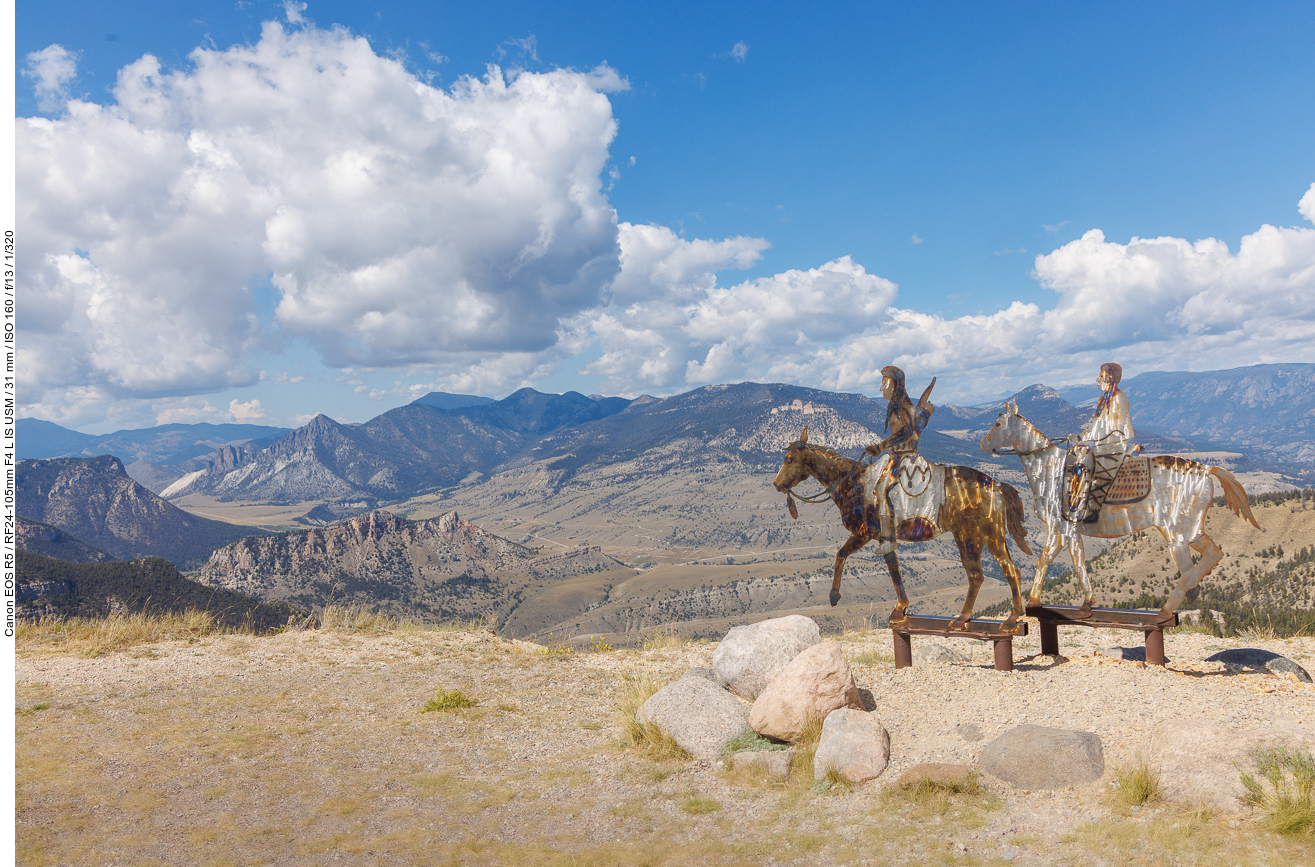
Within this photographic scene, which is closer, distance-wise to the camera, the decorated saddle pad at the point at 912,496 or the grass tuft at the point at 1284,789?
the grass tuft at the point at 1284,789

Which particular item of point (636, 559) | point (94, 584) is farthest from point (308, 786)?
point (636, 559)

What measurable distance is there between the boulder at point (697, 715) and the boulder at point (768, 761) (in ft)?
1.69

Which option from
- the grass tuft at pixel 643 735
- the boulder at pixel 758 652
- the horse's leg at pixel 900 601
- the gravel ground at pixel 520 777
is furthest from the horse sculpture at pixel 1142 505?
the grass tuft at pixel 643 735

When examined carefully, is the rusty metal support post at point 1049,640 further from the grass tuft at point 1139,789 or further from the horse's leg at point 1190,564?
the grass tuft at point 1139,789

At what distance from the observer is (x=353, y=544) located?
129 metres

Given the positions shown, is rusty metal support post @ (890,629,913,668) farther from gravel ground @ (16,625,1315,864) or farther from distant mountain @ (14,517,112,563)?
distant mountain @ (14,517,112,563)

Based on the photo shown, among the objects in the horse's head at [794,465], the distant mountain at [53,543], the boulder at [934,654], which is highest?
the horse's head at [794,465]

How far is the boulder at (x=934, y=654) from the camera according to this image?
13.5 metres

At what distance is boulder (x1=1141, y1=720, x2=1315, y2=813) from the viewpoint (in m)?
6.51

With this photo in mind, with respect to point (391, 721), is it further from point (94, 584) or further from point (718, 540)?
point (718, 540)

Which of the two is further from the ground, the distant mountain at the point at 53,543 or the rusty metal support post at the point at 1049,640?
the rusty metal support post at the point at 1049,640

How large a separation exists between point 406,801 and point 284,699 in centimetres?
541

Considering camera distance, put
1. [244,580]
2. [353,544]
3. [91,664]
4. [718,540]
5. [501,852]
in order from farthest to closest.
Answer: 1. [718,540]
2. [353,544]
3. [244,580]
4. [91,664]
5. [501,852]

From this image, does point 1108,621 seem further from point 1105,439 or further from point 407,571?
point 407,571
